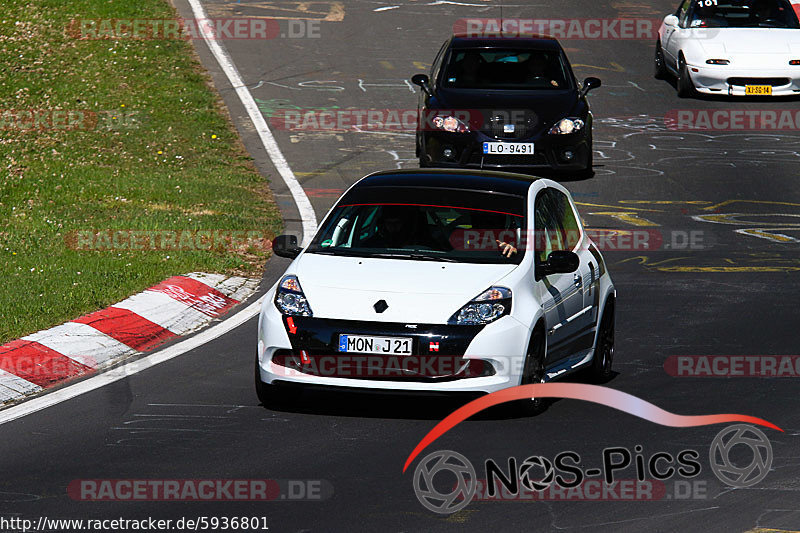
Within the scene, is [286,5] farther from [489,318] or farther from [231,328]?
[489,318]

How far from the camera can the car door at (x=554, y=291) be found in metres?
9.47

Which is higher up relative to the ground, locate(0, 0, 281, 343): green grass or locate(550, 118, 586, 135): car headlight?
locate(550, 118, 586, 135): car headlight

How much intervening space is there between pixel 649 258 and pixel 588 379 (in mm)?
5197

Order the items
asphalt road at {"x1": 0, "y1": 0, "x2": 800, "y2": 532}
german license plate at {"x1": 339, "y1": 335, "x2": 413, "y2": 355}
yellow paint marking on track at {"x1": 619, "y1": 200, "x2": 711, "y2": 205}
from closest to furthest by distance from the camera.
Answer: asphalt road at {"x1": 0, "y1": 0, "x2": 800, "y2": 532}
german license plate at {"x1": 339, "y1": 335, "x2": 413, "y2": 355}
yellow paint marking on track at {"x1": 619, "y1": 200, "x2": 711, "y2": 205}

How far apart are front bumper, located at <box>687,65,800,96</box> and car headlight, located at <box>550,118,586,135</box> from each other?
6247 mm

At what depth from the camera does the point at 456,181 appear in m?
10.3

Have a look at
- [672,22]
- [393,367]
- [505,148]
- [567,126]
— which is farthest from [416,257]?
[672,22]

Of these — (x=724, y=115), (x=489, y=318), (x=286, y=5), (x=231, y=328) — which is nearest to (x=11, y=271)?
(x=231, y=328)

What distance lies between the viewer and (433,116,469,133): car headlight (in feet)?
61.0

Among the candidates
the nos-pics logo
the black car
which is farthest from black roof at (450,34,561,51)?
the nos-pics logo

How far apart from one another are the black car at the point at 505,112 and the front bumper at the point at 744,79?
5.24 meters

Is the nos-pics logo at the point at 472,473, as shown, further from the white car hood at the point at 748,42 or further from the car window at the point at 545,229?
the white car hood at the point at 748,42

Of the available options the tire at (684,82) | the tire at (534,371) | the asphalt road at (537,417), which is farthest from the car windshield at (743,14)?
the tire at (534,371)

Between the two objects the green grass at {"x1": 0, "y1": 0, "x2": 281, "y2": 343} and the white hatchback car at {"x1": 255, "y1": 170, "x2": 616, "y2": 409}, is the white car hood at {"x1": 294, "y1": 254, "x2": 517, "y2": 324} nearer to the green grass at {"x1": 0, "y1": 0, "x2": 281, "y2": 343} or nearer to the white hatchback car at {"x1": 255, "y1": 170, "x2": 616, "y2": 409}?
the white hatchback car at {"x1": 255, "y1": 170, "x2": 616, "y2": 409}
